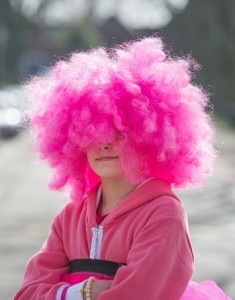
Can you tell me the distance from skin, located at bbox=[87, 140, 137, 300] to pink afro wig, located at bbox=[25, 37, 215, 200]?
Answer: 0.15 ft

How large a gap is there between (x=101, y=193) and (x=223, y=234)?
28.0 ft

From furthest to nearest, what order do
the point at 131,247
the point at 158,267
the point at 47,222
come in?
the point at 47,222 < the point at 131,247 < the point at 158,267

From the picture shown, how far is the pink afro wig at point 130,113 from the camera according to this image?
11.0 feet

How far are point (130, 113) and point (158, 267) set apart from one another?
1.87ft

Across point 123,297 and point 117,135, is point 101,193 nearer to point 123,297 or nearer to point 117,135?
point 117,135

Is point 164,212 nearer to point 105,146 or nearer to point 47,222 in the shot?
point 105,146

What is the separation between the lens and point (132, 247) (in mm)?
3232

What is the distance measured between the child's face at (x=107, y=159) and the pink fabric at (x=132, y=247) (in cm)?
12

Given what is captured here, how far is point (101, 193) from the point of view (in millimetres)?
3562

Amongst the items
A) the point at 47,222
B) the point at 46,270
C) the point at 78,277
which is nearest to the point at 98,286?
the point at 78,277

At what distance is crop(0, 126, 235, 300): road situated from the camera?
910 centimetres

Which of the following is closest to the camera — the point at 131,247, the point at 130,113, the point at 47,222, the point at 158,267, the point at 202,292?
the point at 158,267

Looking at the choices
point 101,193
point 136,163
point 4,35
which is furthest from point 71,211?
point 4,35

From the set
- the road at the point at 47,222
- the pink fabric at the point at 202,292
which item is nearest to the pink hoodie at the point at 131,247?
the pink fabric at the point at 202,292
